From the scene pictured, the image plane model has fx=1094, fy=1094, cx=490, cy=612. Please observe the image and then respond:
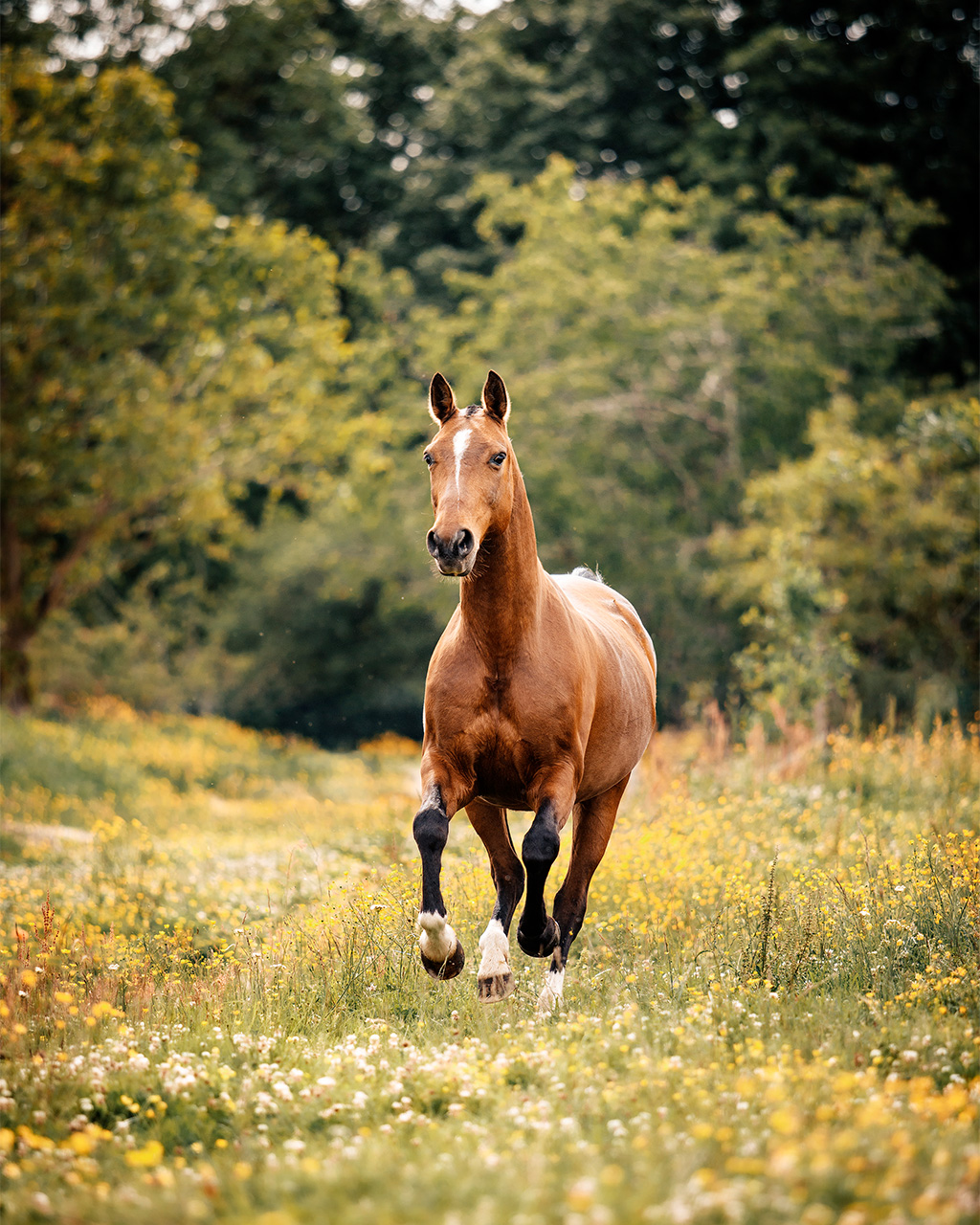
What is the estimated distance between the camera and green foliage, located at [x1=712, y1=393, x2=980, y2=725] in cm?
1672

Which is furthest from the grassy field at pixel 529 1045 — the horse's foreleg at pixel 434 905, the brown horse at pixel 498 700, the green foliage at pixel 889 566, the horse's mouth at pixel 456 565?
the green foliage at pixel 889 566

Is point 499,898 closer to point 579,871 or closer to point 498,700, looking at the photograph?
point 579,871

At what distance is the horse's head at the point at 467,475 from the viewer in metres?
4.67

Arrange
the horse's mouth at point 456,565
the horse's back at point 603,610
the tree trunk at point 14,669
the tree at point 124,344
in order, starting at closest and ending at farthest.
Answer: the horse's mouth at point 456,565
the horse's back at point 603,610
the tree at point 124,344
the tree trunk at point 14,669

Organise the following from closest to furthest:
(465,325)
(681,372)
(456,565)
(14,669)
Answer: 1. (456,565)
2. (14,669)
3. (681,372)
4. (465,325)

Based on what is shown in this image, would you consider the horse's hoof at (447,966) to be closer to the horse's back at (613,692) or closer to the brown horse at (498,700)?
the brown horse at (498,700)

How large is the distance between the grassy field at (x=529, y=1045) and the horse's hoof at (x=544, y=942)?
0.29 metres

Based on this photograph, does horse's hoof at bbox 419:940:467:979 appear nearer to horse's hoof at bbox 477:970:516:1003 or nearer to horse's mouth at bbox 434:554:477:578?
horse's hoof at bbox 477:970:516:1003

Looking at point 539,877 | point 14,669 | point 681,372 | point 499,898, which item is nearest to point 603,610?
point 499,898

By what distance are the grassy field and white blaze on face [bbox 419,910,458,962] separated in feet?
1.29

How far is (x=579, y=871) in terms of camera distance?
6.43 meters

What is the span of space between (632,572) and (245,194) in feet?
56.9

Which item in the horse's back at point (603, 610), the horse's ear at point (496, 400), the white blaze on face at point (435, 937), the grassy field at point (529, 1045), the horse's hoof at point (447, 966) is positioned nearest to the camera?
the grassy field at point (529, 1045)

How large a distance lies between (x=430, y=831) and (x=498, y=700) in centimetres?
74
